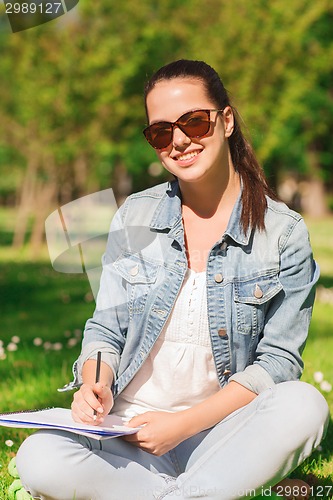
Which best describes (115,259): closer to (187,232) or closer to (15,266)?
(187,232)

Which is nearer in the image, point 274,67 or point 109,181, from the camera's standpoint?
point 274,67

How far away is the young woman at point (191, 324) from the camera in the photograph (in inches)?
103

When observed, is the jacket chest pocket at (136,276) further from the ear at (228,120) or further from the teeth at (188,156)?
the ear at (228,120)

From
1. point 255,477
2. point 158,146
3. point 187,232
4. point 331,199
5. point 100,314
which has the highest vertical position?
point 158,146

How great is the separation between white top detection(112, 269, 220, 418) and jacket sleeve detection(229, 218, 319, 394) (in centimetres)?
17

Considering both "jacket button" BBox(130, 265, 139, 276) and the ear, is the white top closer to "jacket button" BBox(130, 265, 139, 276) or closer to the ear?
"jacket button" BBox(130, 265, 139, 276)

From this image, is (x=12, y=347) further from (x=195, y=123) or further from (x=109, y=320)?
(x=195, y=123)

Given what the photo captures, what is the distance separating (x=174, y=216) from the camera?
9.99 ft

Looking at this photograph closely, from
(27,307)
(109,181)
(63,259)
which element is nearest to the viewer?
(63,259)

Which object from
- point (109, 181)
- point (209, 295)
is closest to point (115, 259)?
point (209, 295)

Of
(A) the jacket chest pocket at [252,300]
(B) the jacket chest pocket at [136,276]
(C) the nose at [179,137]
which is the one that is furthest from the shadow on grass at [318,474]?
(C) the nose at [179,137]

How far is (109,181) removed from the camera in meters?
28.9

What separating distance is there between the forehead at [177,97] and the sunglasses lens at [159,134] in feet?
0.11

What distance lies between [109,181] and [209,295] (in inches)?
1036
